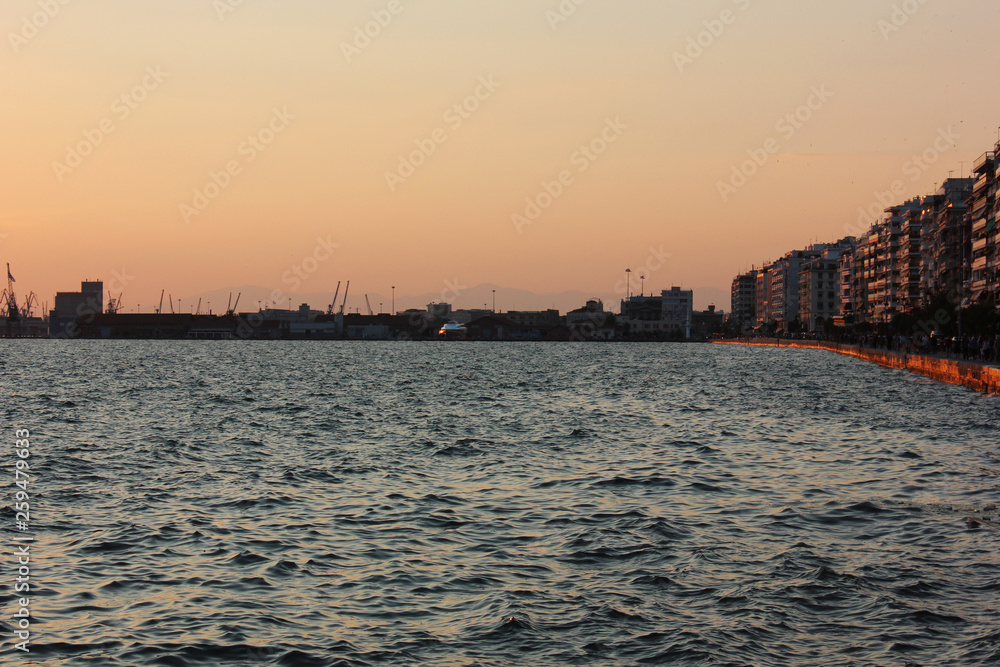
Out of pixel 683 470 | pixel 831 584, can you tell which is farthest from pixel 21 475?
pixel 831 584

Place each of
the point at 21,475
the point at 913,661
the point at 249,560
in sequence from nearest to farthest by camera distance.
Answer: the point at 913,661 → the point at 249,560 → the point at 21,475

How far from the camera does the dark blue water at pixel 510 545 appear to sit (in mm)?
11641

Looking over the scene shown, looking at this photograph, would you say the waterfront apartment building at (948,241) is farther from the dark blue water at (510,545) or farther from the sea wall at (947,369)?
the dark blue water at (510,545)

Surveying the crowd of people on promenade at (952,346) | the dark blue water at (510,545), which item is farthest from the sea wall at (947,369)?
the dark blue water at (510,545)

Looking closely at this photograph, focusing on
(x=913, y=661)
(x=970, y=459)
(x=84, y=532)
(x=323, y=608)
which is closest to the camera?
(x=913, y=661)

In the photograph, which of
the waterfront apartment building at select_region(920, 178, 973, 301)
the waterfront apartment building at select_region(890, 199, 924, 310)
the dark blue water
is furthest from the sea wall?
the waterfront apartment building at select_region(890, 199, 924, 310)

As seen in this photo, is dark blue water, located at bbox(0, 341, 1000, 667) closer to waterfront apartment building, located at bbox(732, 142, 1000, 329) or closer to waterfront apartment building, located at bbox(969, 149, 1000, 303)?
waterfront apartment building, located at bbox(969, 149, 1000, 303)

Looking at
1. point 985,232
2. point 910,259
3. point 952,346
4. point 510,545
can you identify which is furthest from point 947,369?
point 910,259

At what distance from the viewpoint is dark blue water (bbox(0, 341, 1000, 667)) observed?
11.6 metres

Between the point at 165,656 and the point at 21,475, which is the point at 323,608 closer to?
the point at 165,656

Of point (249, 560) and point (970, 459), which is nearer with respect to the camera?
point (249, 560)

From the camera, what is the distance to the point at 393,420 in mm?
40094

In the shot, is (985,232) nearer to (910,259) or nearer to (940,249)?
(940,249)

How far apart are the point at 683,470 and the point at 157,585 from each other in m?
14.3
